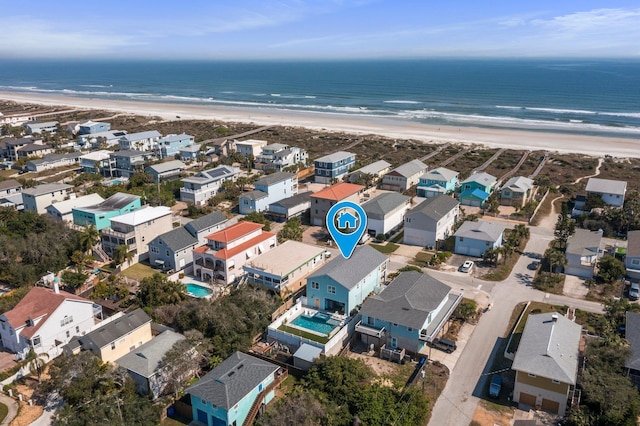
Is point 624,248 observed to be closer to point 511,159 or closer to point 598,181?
point 598,181

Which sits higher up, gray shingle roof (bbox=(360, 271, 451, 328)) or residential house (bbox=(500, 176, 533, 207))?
residential house (bbox=(500, 176, 533, 207))

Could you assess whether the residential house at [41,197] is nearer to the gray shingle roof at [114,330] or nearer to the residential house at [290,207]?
the residential house at [290,207]

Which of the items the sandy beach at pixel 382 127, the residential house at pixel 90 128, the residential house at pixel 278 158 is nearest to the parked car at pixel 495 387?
the residential house at pixel 278 158

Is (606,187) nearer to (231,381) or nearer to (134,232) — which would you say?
(231,381)

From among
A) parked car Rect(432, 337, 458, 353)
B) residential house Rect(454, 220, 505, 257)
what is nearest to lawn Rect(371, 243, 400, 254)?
residential house Rect(454, 220, 505, 257)

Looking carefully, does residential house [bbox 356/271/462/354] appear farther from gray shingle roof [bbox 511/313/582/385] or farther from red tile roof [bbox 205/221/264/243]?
red tile roof [bbox 205/221/264/243]

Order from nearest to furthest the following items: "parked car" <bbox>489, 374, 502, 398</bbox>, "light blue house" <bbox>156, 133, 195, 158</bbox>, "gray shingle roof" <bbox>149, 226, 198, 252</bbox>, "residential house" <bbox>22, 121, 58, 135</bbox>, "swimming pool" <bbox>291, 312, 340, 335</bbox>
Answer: "parked car" <bbox>489, 374, 502, 398</bbox>, "swimming pool" <bbox>291, 312, 340, 335</bbox>, "gray shingle roof" <bbox>149, 226, 198, 252</bbox>, "light blue house" <bbox>156, 133, 195, 158</bbox>, "residential house" <bbox>22, 121, 58, 135</bbox>
